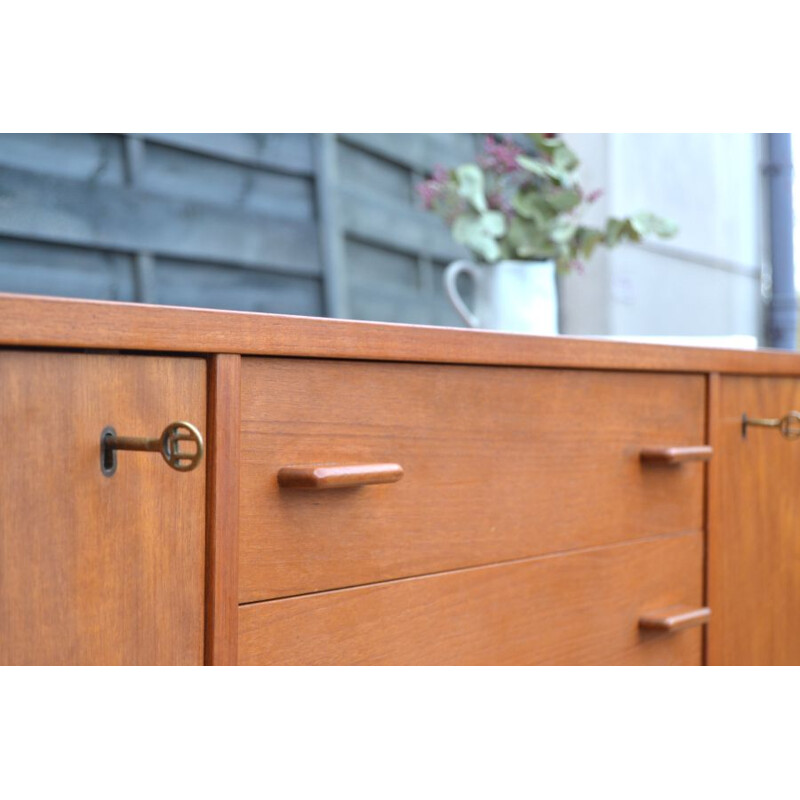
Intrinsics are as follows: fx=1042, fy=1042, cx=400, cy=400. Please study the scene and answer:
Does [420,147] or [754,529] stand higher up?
[420,147]

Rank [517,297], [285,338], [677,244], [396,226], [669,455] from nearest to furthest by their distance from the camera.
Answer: [285,338] → [669,455] → [517,297] → [396,226] → [677,244]

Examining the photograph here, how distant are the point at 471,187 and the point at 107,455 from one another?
82 centimetres

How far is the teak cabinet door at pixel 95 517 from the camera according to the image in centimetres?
60

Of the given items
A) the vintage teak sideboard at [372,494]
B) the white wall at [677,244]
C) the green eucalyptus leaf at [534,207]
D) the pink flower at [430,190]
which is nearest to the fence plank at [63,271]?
the pink flower at [430,190]

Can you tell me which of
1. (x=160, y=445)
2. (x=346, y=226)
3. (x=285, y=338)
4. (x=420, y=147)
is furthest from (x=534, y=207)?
(x=160, y=445)

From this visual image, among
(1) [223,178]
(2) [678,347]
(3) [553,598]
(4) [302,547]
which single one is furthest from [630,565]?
(1) [223,178]

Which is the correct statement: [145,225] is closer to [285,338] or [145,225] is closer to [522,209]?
[522,209]

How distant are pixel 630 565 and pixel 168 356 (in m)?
0.59

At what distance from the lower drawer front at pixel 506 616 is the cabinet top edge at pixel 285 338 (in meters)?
0.18

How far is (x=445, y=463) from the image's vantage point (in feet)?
2.85

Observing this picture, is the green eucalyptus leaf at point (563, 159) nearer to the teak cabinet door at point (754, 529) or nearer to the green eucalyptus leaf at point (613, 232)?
the green eucalyptus leaf at point (613, 232)

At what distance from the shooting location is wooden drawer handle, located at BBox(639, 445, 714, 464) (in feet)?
3.54
